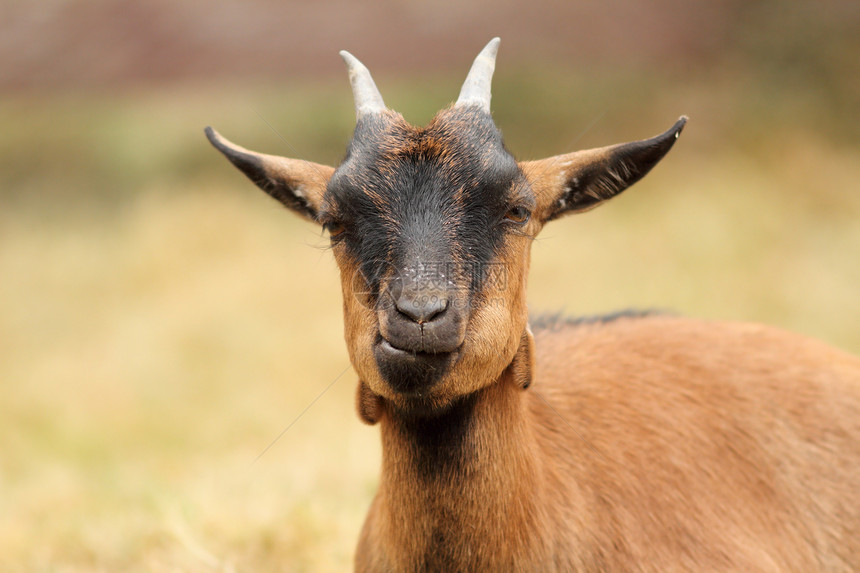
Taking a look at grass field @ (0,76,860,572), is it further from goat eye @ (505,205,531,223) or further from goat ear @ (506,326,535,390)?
goat eye @ (505,205,531,223)

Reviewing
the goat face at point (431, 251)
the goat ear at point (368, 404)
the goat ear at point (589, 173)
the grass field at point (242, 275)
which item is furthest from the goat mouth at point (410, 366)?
the grass field at point (242, 275)

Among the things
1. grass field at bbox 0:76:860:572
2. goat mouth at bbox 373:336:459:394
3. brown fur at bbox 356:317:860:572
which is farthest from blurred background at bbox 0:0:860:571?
goat mouth at bbox 373:336:459:394

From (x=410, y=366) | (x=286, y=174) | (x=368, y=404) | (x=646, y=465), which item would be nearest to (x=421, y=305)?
(x=410, y=366)

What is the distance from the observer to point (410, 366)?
154 inches

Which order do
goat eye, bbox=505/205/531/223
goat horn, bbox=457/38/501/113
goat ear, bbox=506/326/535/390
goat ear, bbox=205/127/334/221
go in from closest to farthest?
goat eye, bbox=505/205/531/223 → goat ear, bbox=506/326/535/390 → goat horn, bbox=457/38/501/113 → goat ear, bbox=205/127/334/221

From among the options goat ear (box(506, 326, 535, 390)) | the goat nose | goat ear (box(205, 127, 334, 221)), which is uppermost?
goat ear (box(205, 127, 334, 221))

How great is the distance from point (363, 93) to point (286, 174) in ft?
2.00

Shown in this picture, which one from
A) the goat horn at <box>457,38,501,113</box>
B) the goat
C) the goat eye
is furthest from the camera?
the goat horn at <box>457,38,501,113</box>

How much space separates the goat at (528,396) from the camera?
13.5ft

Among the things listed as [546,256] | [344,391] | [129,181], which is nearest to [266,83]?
[129,181]

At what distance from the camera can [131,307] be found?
16.4 m

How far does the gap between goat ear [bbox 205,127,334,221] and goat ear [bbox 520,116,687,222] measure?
113cm

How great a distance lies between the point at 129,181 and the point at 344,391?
934 centimetres

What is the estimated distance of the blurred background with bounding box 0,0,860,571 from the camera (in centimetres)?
1316
